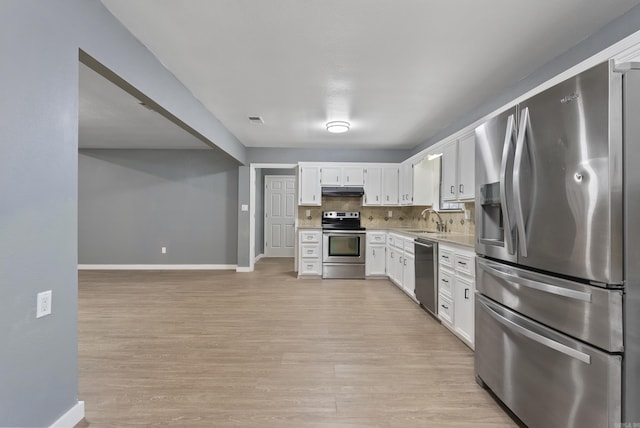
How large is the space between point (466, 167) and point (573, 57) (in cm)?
128

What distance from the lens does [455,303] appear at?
9.79 ft

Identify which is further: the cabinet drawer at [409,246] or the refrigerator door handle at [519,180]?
the cabinet drawer at [409,246]

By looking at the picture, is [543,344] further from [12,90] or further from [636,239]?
[12,90]

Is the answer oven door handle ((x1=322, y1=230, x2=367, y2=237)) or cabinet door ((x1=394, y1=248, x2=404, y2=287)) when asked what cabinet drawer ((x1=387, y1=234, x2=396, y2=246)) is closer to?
cabinet door ((x1=394, y1=248, x2=404, y2=287))

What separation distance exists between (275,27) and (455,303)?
2.82 m

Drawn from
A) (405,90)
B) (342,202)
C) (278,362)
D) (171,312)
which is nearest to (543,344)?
(278,362)

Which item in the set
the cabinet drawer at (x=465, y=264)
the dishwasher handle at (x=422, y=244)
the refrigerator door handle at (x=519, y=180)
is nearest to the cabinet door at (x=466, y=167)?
the dishwasher handle at (x=422, y=244)

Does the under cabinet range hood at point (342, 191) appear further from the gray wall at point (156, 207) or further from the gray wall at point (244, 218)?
the gray wall at point (156, 207)

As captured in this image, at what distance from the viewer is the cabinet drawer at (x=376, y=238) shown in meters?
5.58

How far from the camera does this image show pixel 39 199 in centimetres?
147

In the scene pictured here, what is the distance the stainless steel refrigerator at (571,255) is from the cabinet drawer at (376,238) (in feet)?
12.0

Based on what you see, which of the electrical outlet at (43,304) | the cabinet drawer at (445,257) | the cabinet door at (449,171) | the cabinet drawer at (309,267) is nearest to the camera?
the electrical outlet at (43,304)

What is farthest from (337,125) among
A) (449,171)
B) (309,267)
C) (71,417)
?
(71,417)

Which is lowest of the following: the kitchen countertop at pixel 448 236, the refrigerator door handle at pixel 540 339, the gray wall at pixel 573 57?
the refrigerator door handle at pixel 540 339
